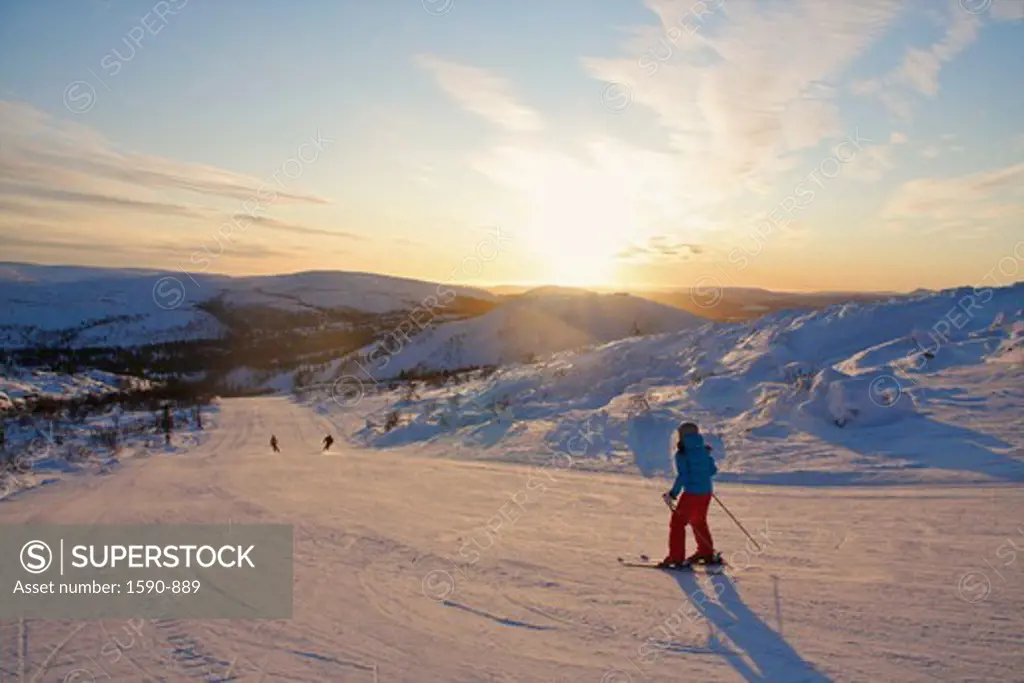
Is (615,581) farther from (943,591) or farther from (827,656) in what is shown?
(943,591)

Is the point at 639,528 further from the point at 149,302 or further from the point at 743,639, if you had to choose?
the point at 149,302

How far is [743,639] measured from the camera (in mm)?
5484

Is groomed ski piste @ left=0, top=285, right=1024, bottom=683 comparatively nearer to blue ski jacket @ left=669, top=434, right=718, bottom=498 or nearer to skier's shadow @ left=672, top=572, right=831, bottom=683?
skier's shadow @ left=672, top=572, right=831, bottom=683

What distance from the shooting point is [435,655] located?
5383 mm

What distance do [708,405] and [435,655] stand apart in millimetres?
13948

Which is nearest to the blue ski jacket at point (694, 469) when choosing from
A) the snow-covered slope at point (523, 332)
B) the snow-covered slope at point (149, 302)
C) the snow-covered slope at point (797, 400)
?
the snow-covered slope at point (797, 400)

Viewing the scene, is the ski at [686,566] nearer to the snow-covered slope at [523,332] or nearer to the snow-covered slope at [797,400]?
the snow-covered slope at [797,400]

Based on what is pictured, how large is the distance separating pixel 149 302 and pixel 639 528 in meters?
171

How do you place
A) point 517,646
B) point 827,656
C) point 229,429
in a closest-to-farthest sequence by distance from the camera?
point 827,656 < point 517,646 < point 229,429

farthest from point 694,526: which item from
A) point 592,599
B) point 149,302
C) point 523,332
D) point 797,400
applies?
point 149,302

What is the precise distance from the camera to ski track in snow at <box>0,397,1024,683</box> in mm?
5086

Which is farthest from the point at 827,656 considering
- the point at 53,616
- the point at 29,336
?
the point at 29,336

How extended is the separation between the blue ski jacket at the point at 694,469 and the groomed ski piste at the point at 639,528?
93cm

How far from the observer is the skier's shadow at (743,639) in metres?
4.89
